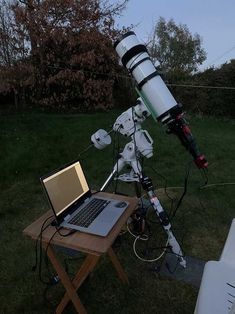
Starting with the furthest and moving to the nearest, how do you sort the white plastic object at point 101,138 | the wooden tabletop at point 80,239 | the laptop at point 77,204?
the white plastic object at point 101,138
the laptop at point 77,204
the wooden tabletop at point 80,239

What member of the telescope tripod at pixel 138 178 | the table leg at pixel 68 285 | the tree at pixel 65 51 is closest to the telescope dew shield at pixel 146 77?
the telescope tripod at pixel 138 178

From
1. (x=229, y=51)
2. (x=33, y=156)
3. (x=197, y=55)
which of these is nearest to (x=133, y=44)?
(x=33, y=156)

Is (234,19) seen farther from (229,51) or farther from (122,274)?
(122,274)

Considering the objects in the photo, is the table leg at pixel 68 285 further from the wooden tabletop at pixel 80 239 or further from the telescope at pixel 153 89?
the telescope at pixel 153 89

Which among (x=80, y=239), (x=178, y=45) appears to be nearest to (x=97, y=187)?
(x=80, y=239)

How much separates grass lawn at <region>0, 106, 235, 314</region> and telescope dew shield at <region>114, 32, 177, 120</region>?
4.07 feet

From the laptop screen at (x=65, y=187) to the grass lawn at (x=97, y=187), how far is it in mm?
750

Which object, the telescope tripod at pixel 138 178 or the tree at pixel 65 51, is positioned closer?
the telescope tripod at pixel 138 178

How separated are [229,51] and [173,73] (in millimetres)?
1532

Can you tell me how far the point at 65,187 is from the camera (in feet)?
6.12

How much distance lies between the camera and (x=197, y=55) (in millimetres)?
13852

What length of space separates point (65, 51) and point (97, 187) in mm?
4096

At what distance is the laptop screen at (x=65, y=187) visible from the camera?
1.72 m

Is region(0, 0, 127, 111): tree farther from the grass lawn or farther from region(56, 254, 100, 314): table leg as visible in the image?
region(56, 254, 100, 314): table leg
